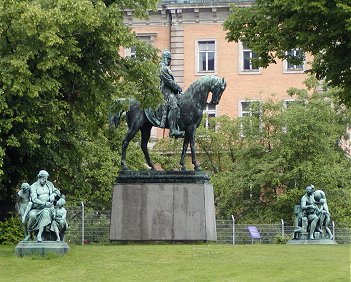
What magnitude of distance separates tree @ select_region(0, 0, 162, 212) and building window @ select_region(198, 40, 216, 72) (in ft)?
79.0

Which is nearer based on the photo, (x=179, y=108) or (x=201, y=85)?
(x=201, y=85)

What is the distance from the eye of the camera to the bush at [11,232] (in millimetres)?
32719

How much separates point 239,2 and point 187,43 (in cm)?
421

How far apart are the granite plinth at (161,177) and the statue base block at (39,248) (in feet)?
17.6

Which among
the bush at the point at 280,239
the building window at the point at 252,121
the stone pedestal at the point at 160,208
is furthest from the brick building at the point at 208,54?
the stone pedestal at the point at 160,208

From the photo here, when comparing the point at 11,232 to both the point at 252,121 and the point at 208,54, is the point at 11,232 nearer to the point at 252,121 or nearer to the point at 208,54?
the point at 252,121

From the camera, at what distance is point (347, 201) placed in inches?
1855

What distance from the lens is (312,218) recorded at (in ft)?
105

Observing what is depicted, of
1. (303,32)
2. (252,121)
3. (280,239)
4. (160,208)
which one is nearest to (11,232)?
(160,208)

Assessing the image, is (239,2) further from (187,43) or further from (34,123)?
(34,123)

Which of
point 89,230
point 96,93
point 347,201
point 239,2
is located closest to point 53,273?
point 96,93

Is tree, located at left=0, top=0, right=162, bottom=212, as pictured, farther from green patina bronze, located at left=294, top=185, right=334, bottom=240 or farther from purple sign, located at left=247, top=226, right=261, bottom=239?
purple sign, located at left=247, top=226, right=261, bottom=239

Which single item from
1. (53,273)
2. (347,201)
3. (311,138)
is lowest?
(53,273)

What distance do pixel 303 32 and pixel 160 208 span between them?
21.3 feet
